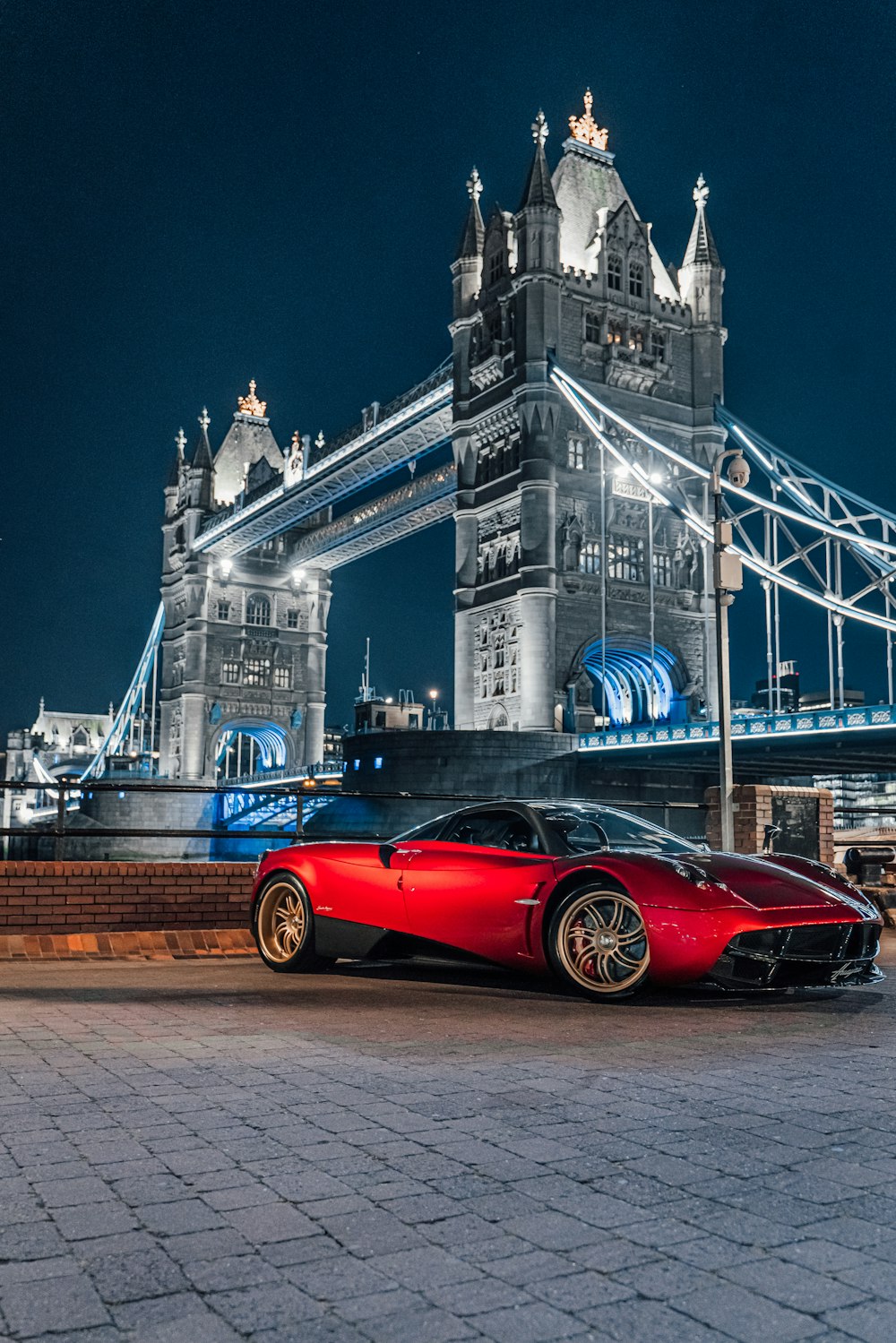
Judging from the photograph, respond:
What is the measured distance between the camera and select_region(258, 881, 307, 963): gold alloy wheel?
7891 mm

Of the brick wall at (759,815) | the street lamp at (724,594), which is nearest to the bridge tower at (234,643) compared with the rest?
the street lamp at (724,594)

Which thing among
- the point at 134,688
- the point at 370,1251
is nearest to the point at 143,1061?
the point at 370,1251

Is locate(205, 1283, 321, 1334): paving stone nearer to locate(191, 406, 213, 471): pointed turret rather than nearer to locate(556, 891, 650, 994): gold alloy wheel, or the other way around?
locate(556, 891, 650, 994): gold alloy wheel

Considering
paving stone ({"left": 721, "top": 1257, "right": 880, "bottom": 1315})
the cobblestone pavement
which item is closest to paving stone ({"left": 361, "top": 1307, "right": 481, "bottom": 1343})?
the cobblestone pavement

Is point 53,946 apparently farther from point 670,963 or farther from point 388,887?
point 670,963

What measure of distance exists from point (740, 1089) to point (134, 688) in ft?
355

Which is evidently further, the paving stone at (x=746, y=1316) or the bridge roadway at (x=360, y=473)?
the bridge roadway at (x=360, y=473)

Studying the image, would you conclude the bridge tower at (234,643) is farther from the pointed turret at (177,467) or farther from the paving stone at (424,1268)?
the paving stone at (424,1268)

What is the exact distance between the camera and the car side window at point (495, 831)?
23.5 ft

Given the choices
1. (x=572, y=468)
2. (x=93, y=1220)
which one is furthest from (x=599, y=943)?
(x=572, y=468)

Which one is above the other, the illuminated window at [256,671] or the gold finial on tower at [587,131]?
the gold finial on tower at [587,131]

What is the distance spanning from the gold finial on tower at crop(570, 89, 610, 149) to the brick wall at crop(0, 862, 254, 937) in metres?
61.5

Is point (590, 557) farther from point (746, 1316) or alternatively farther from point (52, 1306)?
point (52, 1306)

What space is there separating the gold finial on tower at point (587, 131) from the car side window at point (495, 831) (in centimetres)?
6301
